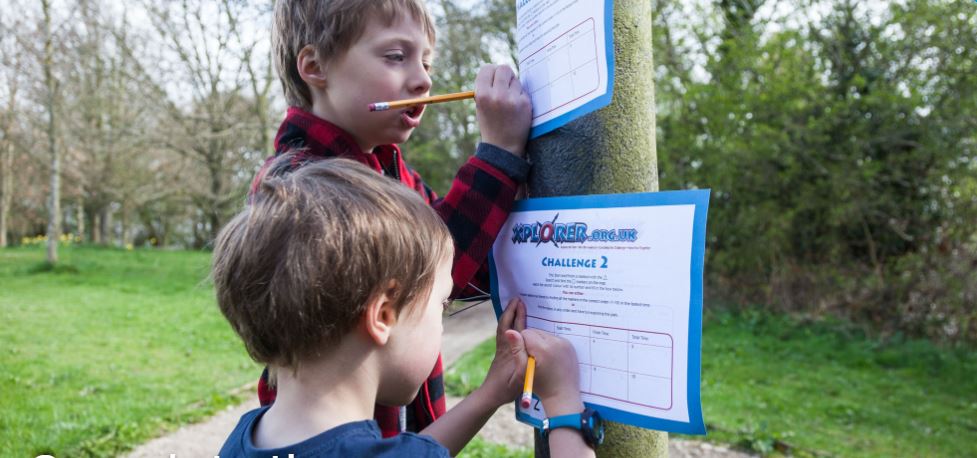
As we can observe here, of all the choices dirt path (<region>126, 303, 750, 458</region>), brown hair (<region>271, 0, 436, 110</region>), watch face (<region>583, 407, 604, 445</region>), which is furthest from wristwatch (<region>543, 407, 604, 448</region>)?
dirt path (<region>126, 303, 750, 458</region>)

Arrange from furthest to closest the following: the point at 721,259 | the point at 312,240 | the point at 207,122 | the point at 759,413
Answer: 1. the point at 207,122
2. the point at 721,259
3. the point at 759,413
4. the point at 312,240

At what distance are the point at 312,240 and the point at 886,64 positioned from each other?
348 inches

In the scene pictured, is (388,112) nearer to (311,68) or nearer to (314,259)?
(311,68)

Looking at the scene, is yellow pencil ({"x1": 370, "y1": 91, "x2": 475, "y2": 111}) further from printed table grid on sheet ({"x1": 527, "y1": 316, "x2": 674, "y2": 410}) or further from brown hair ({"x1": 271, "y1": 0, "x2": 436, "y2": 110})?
printed table grid on sheet ({"x1": 527, "y1": 316, "x2": 674, "y2": 410})

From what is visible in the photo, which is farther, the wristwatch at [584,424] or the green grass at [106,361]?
the green grass at [106,361]

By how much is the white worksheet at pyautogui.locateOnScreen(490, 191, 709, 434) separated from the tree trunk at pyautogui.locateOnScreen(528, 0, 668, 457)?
0.29ft

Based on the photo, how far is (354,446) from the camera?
101 centimetres

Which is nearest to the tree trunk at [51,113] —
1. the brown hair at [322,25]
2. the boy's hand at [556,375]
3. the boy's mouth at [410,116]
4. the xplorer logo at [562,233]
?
the brown hair at [322,25]

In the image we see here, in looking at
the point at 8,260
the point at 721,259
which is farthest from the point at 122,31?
the point at 721,259

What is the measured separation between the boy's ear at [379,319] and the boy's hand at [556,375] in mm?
277

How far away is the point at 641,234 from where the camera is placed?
1.16 metres

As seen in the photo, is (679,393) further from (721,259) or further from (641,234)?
(721,259)

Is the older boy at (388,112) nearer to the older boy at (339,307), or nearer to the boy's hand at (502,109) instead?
the boy's hand at (502,109)

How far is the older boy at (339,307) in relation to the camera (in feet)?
3.51
